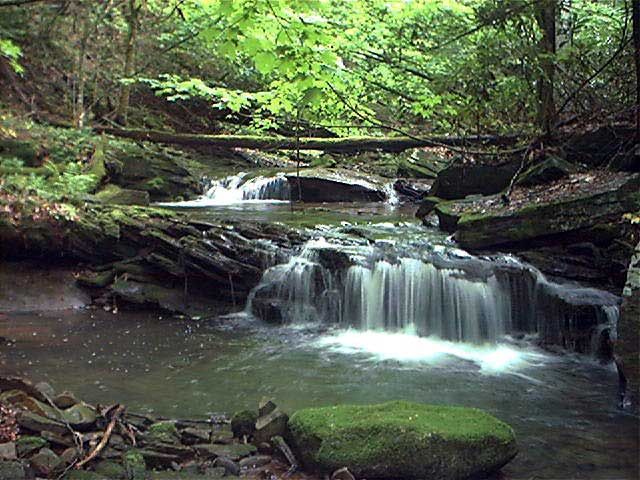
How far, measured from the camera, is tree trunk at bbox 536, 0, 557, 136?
9.08m

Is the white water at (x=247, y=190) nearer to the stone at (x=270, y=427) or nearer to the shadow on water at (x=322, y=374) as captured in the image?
the shadow on water at (x=322, y=374)

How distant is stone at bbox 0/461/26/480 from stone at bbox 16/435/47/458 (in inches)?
9.4

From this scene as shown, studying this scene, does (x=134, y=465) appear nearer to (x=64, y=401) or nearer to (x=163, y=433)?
(x=163, y=433)

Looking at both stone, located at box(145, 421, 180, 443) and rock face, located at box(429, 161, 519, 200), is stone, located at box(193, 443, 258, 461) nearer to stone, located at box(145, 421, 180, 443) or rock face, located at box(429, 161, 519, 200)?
stone, located at box(145, 421, 180, 443)

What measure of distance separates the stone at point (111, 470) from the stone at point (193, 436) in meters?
0.83

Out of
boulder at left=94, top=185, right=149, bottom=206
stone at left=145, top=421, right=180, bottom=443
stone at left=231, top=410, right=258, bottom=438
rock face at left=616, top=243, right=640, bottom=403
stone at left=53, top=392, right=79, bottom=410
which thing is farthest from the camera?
boulder at left=94, top=185, right=149, bottom=206

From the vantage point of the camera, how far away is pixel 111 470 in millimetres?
4180

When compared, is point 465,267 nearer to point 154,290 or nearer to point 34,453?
point 154,290

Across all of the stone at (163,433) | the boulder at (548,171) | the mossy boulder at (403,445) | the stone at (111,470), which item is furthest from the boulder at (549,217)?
the stone at (111,470)

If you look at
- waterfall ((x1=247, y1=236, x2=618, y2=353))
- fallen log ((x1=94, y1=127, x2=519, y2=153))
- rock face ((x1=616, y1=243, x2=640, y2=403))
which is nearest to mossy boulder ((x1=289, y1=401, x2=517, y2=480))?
rock face ((x1=616, y1=243, x2=640, y2=403))

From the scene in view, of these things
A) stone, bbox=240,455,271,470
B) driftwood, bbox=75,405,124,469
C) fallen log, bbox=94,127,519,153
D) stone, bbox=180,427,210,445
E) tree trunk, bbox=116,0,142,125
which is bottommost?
stone, bbox=240,455,271,470

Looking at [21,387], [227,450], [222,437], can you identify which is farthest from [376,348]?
[21,387]

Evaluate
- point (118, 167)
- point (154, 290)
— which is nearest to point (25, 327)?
point (154, 290)

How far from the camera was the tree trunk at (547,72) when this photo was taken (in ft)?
29.8
